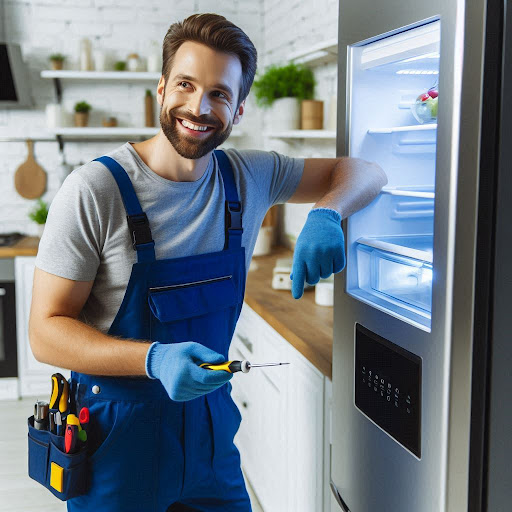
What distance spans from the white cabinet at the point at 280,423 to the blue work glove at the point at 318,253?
556mm

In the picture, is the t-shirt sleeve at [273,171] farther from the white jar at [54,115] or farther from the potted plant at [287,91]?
the white jar at [54,115]

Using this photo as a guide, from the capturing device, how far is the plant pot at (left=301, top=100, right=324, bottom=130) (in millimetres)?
3152

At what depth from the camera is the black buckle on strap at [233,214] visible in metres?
1.54

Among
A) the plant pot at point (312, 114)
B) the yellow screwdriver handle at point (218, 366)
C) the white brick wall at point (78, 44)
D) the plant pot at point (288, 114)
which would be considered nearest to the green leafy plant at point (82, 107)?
the white brick wall at point (78, 44)

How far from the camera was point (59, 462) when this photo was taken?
1425mm

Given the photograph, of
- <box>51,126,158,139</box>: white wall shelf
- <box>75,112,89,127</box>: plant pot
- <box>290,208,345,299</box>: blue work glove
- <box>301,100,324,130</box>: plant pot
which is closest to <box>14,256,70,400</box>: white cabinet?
<box>51,126,158,139</box>: white wall shelf

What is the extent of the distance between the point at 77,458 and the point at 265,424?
111 centimetres

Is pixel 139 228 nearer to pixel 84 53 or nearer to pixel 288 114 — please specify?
pixel 288 114

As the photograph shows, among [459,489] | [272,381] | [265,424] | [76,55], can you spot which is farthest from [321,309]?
[76,55]

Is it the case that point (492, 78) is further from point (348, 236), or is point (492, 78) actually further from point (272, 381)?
point (272, 381)

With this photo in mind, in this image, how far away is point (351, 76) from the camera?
137 cm

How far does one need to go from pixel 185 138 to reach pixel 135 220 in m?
0.20

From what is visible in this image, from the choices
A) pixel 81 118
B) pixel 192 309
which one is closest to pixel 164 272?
pixel 192 309

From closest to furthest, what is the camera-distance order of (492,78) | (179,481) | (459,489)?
(492,78)
(459,489)
(179,481)
